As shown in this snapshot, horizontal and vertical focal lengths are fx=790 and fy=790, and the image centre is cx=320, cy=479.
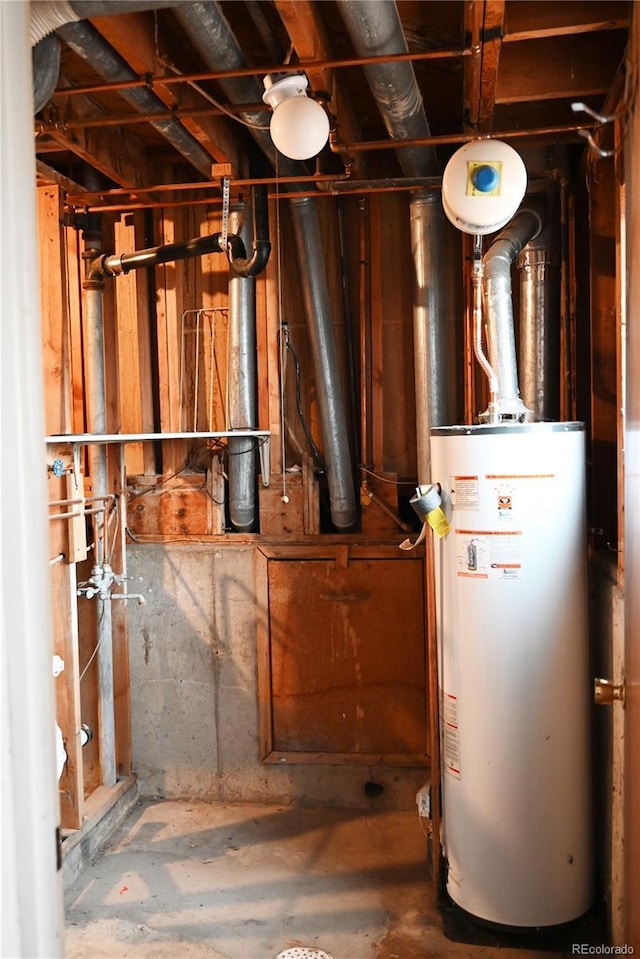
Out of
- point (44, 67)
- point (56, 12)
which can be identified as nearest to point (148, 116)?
point (44, 67)

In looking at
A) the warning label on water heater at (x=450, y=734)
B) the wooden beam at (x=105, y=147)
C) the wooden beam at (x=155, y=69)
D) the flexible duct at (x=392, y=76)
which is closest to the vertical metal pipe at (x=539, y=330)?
the flexible duct at (x=392, y=76)

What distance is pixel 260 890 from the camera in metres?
2.64

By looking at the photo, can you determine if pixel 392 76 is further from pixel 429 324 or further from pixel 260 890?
pixel 260 890

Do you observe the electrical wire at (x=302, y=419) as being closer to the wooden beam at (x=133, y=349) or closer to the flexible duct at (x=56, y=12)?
the wooden beam at (x=133, y=349)

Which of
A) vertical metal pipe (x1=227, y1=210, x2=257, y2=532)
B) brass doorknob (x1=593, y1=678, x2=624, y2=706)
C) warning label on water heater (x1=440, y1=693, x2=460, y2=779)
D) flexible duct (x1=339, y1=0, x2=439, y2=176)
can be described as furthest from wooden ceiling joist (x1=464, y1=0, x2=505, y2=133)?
warning label on water heater (x1=440, y1=693, x2=460, y2=779)

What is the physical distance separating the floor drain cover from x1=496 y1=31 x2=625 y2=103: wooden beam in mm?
2573

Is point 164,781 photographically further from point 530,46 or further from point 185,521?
point 530,46

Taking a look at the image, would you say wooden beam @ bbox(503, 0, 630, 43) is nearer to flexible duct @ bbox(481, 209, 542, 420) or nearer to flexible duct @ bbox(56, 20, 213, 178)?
Answer: flexible duct @ bbox(481, 209, 542, 420)

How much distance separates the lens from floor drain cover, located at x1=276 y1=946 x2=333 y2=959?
2.28 meters

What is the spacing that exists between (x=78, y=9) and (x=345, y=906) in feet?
8.27

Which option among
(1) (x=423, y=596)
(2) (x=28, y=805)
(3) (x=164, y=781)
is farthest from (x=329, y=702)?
(2) (x=28, y=805)

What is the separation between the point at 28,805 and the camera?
3.41 feet

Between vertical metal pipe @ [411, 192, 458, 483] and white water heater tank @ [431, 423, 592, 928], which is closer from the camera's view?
white water heater tank @ [431, 423, 592, 928]

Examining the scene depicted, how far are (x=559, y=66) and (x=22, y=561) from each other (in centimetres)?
215
